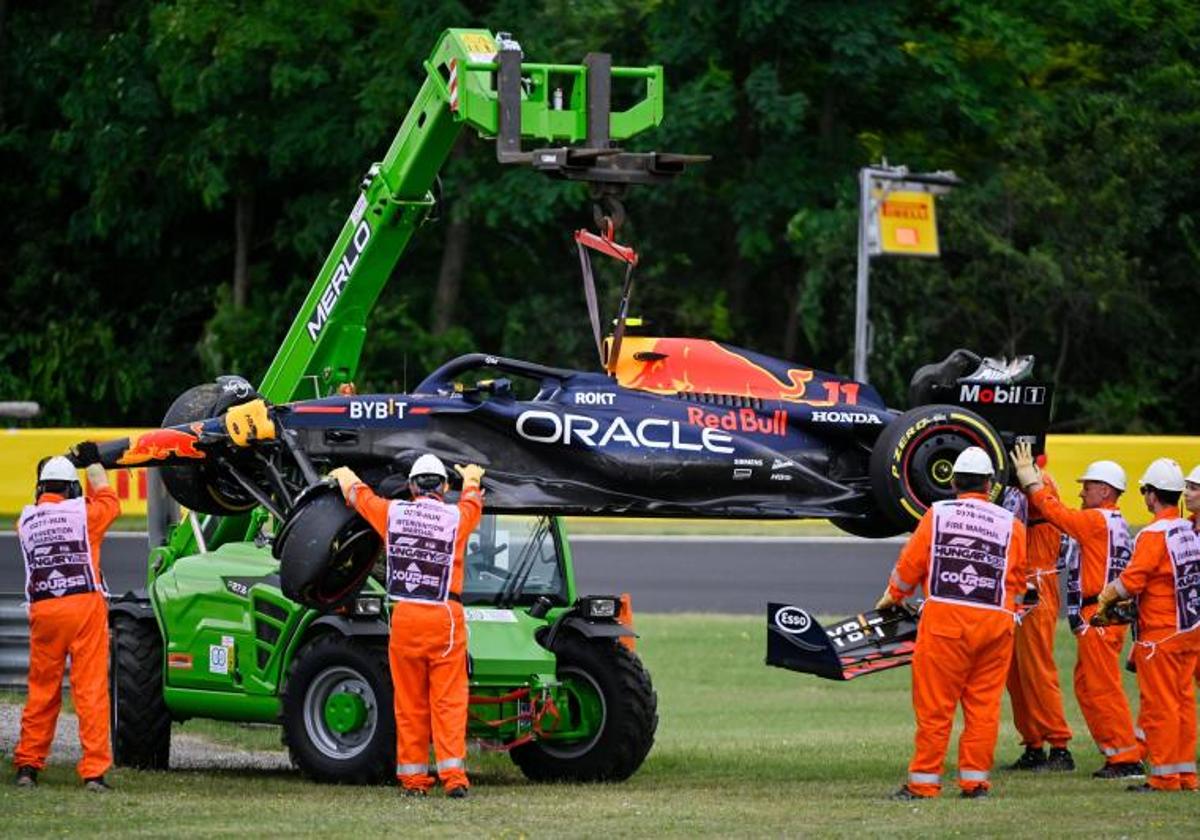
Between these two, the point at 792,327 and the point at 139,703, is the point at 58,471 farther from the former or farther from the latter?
the point at 792,327

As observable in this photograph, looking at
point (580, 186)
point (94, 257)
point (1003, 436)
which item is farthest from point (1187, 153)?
point (1003, 436)

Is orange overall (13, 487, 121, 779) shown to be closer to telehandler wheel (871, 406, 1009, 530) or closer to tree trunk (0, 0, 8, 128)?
telehandler wheel (871, 406, 1009, 530)

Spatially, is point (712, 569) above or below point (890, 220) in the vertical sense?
below

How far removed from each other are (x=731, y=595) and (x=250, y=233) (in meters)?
13.8

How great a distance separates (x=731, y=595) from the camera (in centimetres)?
2397

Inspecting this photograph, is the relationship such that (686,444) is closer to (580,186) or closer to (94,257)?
(580,186)

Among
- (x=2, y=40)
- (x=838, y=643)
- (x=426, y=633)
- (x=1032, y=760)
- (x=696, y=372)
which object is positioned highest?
(x=2, y=40)

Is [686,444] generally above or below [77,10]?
below

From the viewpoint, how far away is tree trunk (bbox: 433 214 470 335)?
3359 centimetres

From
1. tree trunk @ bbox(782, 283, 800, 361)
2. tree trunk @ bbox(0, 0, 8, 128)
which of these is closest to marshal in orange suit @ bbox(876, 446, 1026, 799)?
tree trunk @ bbox(782, 283, 800, 361)

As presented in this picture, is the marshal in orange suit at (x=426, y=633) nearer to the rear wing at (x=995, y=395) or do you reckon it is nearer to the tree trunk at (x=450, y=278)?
the rear wing at (x=995, y=395)

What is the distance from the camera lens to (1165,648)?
490 inches

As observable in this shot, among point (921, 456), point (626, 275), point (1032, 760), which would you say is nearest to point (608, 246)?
point (626, 275)

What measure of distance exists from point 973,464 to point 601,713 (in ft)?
9.02
